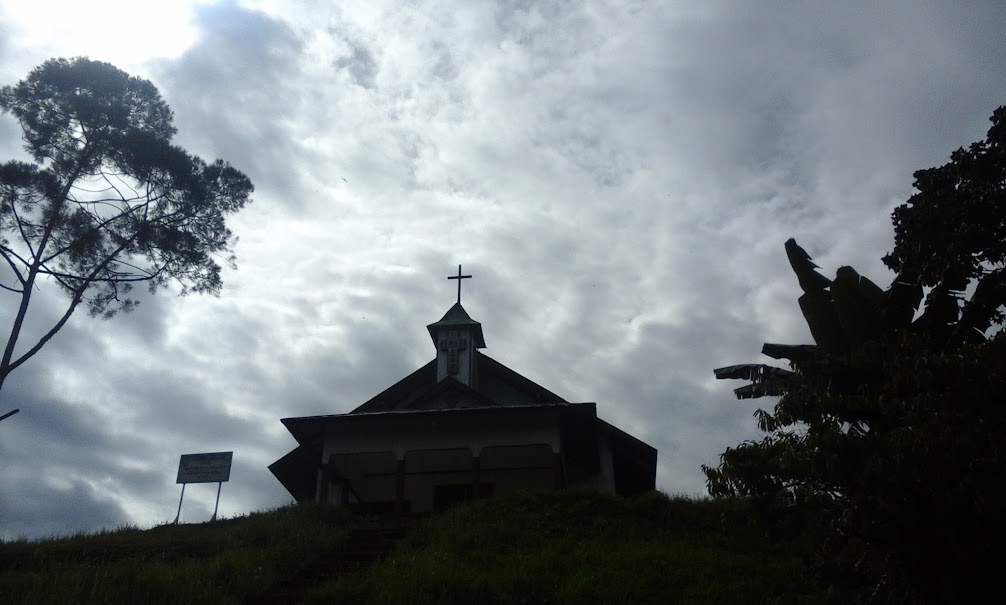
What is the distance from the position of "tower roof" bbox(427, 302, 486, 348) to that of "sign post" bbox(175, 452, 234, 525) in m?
7.44

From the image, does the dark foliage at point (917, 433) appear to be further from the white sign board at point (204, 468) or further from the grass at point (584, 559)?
the white sign board at point (204, 468)

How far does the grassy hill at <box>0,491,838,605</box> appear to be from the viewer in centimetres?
1283

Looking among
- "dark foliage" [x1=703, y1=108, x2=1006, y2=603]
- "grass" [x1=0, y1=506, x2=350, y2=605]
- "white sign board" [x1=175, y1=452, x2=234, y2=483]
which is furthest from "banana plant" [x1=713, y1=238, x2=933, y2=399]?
"white sign board" [x1=175, y1=452, x2=234, y2=483]

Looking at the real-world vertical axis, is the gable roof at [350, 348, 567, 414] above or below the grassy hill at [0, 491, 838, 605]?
above

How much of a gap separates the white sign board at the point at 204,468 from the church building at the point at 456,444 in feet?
7.02

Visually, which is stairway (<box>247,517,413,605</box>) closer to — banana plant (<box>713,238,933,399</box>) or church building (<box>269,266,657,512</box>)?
church building (<box>269,266,657,512</box>)

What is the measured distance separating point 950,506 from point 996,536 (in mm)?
883

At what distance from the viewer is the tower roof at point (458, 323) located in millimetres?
27797

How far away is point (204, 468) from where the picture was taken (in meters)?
24.3

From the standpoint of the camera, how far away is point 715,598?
12695 millimetres

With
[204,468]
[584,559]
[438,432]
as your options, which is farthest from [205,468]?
[584,559]

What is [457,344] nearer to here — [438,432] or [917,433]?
[438,432]

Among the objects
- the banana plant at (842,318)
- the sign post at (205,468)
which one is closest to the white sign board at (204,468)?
the sign post at (205,468)

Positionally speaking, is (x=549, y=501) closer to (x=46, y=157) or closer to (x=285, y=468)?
(x=285, y=468)
